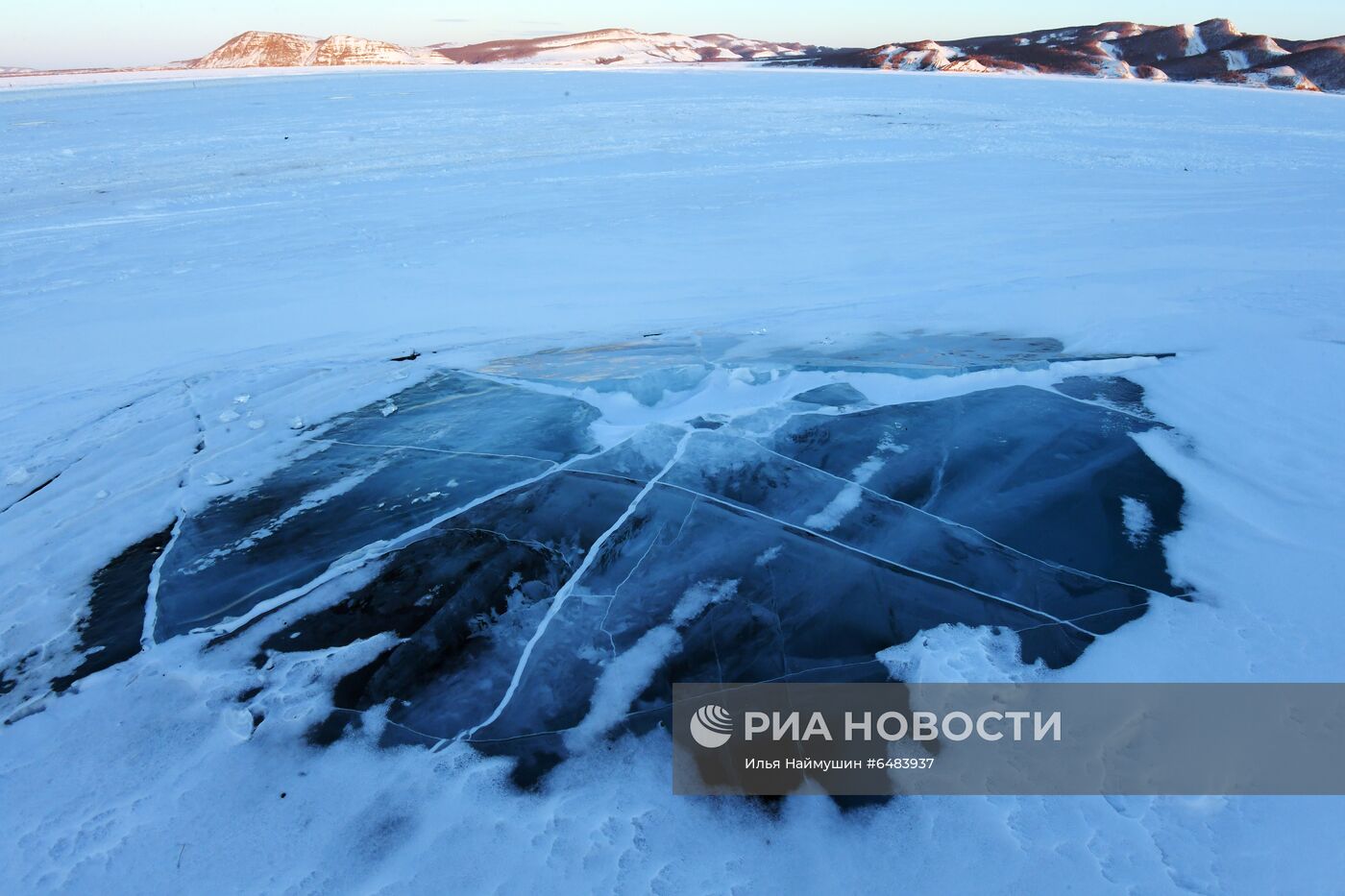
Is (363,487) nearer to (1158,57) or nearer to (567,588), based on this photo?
(567,588)

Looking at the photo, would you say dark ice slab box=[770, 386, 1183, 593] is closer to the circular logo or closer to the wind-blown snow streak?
the wind-blown snow streak

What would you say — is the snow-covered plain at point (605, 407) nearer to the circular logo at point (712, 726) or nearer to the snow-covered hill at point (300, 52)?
the circular logo at point (712, 726)

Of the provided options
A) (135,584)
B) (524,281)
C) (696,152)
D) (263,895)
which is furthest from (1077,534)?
(696,152)

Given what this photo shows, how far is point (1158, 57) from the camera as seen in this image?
45.2 meters

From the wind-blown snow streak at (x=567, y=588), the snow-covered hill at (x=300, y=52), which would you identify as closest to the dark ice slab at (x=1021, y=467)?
the wind-blown snow streak at (x=567, y=588)

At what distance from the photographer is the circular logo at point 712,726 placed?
231 centimetres

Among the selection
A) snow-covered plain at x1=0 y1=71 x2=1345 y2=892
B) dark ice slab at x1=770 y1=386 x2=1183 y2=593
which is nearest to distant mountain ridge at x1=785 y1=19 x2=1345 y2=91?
snow-covered plain at x1=0 y1=71 x2=1345 y2=892

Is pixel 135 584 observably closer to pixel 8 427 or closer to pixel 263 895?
pixel 263 895

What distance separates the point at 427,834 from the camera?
2.03 meters

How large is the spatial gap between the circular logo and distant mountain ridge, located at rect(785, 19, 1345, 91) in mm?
45349

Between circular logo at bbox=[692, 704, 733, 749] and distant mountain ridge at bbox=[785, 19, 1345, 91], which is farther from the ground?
distant mountain ridge at bbox=[785, 19, 1345, 91]

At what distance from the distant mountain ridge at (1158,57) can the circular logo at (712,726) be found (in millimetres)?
45349

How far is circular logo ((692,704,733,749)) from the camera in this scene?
2.31 m

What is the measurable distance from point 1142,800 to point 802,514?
1.56 metres
